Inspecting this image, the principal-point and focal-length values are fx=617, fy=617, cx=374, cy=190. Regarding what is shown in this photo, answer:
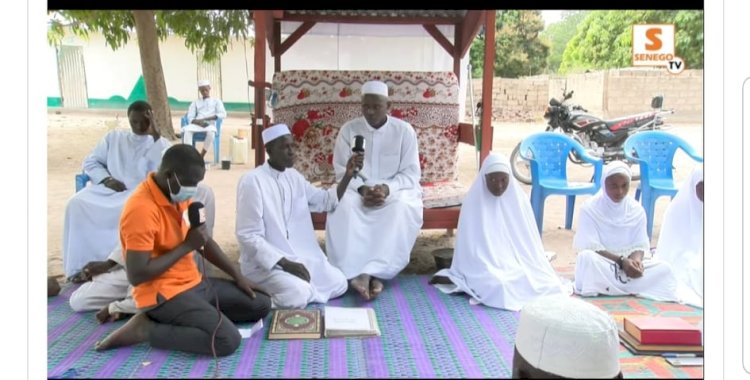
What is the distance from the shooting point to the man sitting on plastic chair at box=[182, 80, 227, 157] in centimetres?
877

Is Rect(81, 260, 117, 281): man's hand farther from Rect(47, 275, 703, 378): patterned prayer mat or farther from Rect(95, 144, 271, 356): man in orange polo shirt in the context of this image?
Rect(95, 144, 271, 356): man in orange polo shirt

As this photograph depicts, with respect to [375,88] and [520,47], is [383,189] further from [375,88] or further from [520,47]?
[520,47]

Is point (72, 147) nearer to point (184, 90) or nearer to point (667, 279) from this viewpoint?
point (184, 90)

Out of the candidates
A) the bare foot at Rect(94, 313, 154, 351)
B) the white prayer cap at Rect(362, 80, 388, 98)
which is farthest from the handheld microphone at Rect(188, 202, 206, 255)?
the white prayer cap at Rect(362, 80, 388, 98)

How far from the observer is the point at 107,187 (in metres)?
4.49

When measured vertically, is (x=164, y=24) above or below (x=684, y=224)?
above

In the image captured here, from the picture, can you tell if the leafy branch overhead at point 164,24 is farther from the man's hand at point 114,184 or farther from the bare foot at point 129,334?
the bare foot at point 129,334

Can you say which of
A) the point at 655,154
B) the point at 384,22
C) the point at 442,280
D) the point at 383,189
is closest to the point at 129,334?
the point at 383,189

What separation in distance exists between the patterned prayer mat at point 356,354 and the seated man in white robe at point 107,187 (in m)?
0.56

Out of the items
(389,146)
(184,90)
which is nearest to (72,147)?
(184,90)

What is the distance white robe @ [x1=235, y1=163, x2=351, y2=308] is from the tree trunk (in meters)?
1.09

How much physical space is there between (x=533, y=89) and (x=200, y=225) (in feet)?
46.2

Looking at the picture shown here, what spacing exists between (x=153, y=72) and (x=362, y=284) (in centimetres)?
334

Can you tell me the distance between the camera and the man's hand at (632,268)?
409 cm
